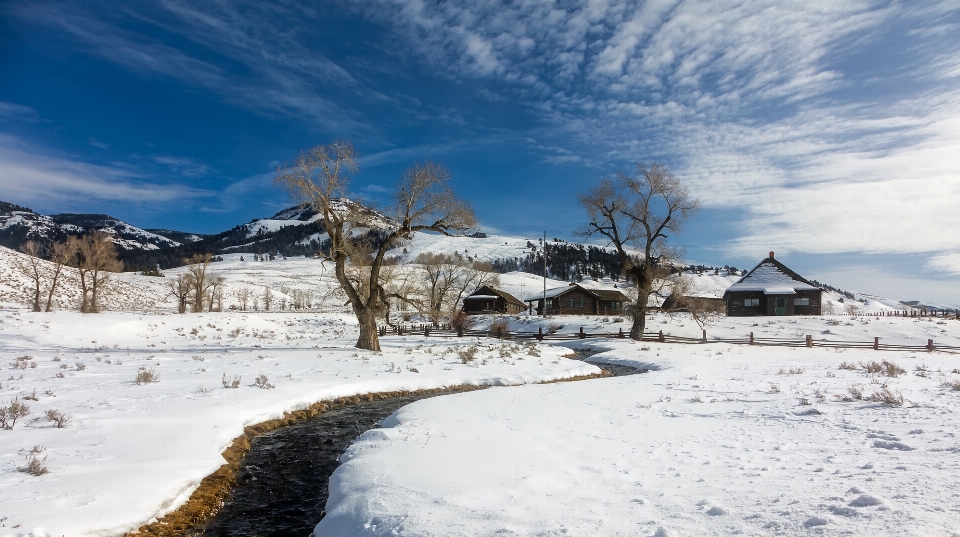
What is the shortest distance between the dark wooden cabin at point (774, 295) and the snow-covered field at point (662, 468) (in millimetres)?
52421

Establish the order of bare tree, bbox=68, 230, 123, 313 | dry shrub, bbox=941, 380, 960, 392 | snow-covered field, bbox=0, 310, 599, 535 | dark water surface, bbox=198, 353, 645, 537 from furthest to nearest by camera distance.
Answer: bare tree, bbox=68, 230, 123, 313, dry shrub, bbox=941, 380, 960, 392, dark water surface, bbox=198, 353, 645, 537, snow-covered field, bbox=0, 310, 599, 535

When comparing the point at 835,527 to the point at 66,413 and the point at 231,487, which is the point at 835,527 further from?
the point at 66,413

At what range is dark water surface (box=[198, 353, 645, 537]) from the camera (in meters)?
6.36

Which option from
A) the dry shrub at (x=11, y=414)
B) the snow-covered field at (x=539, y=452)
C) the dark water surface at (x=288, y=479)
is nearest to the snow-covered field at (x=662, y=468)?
the snow-covered field at (x=539, y=452)

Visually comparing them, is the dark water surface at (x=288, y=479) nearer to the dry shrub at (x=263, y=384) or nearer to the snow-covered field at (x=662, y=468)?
the snow-covered field at (x=662, y=468)

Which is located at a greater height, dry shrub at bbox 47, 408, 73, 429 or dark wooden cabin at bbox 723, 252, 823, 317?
dark wooden cabin at bbox 723, 252, 823, 317

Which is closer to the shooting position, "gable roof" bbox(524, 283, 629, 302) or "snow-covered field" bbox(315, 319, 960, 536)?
"snow-covered field" bbox(315, 319, 960, 536)

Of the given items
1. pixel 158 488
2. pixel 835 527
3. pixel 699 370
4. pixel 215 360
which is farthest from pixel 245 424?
pixel 699 370

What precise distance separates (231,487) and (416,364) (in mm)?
13239

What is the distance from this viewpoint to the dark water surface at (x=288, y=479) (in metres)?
6.36

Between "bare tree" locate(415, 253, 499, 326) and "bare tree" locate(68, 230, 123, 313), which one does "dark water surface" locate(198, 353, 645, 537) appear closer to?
"bare tree" locate(415, 253, 499, 326)

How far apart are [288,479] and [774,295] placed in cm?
6353

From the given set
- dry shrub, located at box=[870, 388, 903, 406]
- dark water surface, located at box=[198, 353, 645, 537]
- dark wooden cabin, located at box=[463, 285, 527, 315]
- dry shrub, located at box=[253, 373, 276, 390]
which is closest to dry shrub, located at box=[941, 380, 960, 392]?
dry shrub, located at box=[870, 388, 903, 406]

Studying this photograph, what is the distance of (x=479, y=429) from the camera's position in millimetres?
9141
